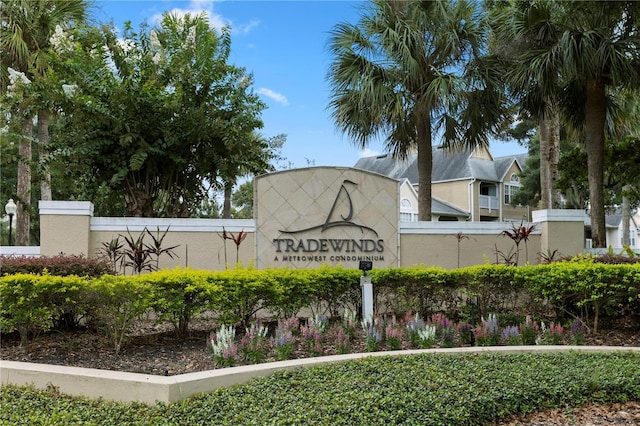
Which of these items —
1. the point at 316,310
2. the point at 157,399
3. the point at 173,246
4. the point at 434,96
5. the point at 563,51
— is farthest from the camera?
the point at 434,96

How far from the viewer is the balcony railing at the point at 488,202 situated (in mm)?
34312

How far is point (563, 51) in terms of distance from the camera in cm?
1080

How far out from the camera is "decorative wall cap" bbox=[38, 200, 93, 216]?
9.12 m

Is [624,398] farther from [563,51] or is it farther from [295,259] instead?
[563,51]

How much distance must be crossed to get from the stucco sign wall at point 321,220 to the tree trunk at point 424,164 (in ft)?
12.0

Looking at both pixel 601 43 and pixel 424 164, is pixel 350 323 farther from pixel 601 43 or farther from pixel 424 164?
pixel 601 43

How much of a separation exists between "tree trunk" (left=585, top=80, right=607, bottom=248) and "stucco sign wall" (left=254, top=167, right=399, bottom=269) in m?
5.36

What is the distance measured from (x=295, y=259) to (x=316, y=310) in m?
2.65

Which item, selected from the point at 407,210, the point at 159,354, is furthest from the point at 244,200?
the point at 159,354

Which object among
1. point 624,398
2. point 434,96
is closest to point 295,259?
point 434,96

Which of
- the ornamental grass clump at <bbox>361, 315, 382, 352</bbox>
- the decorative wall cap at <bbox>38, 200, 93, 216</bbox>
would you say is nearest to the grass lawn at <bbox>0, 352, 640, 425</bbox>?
the ornamental grass clump at <bbox>361, 315, 382, 352</bbox>

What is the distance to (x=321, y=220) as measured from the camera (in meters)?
10.2

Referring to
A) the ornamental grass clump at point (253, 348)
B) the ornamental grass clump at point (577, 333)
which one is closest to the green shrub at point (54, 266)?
the ornamental grass clump at point (253, 348)

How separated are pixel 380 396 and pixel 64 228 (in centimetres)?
690
